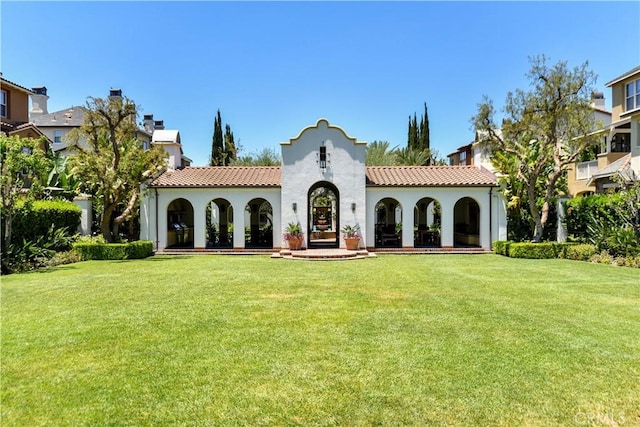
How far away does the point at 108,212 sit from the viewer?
20.1 metres

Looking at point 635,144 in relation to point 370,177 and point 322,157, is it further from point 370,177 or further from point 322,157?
point 322,157

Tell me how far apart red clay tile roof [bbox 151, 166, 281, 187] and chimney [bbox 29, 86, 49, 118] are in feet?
117

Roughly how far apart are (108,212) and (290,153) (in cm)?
974

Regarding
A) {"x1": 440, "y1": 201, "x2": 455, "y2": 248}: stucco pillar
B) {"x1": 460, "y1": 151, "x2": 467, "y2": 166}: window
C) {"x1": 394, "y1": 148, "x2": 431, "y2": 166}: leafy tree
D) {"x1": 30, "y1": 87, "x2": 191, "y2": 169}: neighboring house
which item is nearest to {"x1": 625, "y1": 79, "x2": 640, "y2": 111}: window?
{"x1": 440, "y1": 201, "x2": 455, "y2": 248}: stucco pillar

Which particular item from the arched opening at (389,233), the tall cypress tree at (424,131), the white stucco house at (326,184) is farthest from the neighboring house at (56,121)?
the tall cypress tree at (424,131)

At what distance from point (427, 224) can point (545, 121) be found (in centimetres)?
1395

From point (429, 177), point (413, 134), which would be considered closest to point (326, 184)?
point (429, 177)

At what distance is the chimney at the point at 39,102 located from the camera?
48906 mm

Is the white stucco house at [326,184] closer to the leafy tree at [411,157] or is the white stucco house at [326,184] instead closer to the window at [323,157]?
the window at [323,157]

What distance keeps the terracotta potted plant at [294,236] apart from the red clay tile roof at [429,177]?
4806mm

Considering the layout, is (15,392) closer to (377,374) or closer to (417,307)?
(377,374)

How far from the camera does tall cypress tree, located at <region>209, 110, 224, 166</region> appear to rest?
5184 centimetres

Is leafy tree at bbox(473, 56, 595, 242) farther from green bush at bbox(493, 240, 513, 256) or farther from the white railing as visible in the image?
the white railing

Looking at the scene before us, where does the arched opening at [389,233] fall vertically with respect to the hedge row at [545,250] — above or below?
above
